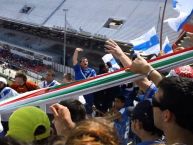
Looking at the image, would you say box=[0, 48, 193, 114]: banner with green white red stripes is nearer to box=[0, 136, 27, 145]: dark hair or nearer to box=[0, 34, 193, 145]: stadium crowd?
box=[0, 34, 193, 145]: stadium crowd

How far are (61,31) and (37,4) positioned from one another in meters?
6.56

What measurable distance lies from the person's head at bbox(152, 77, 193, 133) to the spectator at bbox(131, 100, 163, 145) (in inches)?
11.1

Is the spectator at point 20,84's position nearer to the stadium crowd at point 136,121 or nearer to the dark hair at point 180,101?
the stadium crowd at point 136,121

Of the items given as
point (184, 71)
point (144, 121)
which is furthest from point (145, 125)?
point (184, 71)

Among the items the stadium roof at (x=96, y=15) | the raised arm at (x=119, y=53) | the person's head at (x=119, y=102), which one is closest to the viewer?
the raised arm at (x=119, y=53)

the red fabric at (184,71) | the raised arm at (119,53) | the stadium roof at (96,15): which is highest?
the stadium roof at (96,15)

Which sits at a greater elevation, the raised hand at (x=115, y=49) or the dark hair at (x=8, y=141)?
the raised hand at (x=115, y=49)

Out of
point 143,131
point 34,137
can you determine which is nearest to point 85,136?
point 34,137

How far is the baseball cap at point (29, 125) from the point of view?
2090 millimetres

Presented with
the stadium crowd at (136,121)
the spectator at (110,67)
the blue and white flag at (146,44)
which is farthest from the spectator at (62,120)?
the blue and white flag at (146,44)

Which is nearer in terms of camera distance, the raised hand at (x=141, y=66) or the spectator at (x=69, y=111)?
the spectator at (x=69, y=111)

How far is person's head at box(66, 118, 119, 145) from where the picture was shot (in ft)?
5.13

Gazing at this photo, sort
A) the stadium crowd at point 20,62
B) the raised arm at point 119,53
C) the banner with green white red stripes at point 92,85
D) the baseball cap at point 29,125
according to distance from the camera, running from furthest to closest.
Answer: the stadium crowd at point 20,62, the raised arm at point 119,53, the banner with green white red stripes at point 92,85, the baseball cap at point 29,125

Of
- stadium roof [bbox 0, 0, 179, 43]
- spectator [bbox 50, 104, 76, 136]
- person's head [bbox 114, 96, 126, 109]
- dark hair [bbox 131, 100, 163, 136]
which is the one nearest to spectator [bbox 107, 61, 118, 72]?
person's head [bbox 114, 96, 126, 109]
